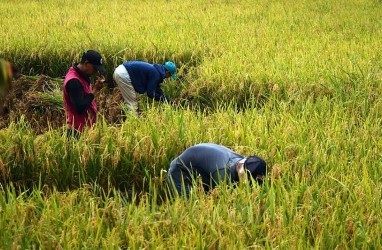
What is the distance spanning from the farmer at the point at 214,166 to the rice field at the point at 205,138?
0.40ft

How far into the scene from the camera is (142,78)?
14.9 feet

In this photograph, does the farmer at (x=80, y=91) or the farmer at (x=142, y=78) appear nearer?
the farmer at (x=80, y=91)

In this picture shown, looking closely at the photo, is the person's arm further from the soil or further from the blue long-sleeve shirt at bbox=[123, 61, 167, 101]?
the soil

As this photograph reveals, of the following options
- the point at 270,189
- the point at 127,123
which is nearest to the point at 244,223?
the point at 270,189

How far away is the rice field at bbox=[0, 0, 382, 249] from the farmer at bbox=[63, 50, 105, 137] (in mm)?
224

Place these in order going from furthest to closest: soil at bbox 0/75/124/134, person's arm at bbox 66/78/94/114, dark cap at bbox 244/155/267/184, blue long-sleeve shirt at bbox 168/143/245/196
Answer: soil at bbox 0/75/124/134 → person's arm at bbox 66/78/94/114 → blue long-sleeve shirt at bbox 168/143/245/196 → dark cap at bbox 244/155/267/184

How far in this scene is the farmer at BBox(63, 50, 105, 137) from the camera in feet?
11.8

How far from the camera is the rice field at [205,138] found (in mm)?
2113

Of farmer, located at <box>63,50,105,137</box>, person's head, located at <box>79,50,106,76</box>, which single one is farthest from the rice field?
person's head, located at <box>79,50,106,76</box>

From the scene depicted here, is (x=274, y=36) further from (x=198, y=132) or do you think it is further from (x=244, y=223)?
(x=244, y=223)

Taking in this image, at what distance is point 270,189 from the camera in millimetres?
2365

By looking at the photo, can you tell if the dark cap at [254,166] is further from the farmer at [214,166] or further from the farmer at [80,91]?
the farmer at [80,91]

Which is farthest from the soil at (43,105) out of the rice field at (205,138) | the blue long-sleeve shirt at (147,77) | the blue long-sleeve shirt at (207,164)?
the blue long-sleeve shirt at (207,164)

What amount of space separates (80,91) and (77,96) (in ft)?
0.14
